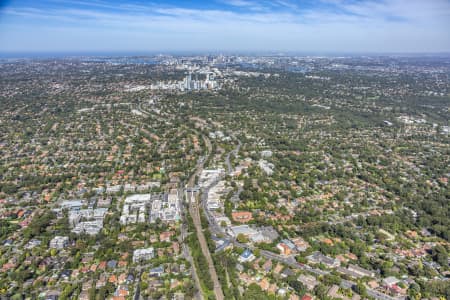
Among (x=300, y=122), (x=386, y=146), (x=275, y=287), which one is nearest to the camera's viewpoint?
(x=275, y=287)

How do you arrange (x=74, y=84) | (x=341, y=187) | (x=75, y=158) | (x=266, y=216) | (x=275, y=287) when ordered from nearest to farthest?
(x=275, y=287) → (x=266, y=216) → (x=341, y=187) → (x=75, y=158) → (x=74, y=84)

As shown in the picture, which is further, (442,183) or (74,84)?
(74,84)

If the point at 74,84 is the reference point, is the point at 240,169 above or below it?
below

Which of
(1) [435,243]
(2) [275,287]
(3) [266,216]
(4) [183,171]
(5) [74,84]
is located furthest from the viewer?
(5) [74,84]

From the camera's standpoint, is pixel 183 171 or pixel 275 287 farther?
pixel 183 171

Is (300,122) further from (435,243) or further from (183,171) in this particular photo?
(435,243)

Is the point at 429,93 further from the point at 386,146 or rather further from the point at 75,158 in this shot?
the point at 75,158

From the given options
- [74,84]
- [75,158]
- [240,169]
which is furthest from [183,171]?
[74,84]

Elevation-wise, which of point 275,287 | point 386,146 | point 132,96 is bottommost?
point 275,287

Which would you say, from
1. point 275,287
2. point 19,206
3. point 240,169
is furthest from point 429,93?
point 19,206

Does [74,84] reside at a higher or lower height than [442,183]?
higher
